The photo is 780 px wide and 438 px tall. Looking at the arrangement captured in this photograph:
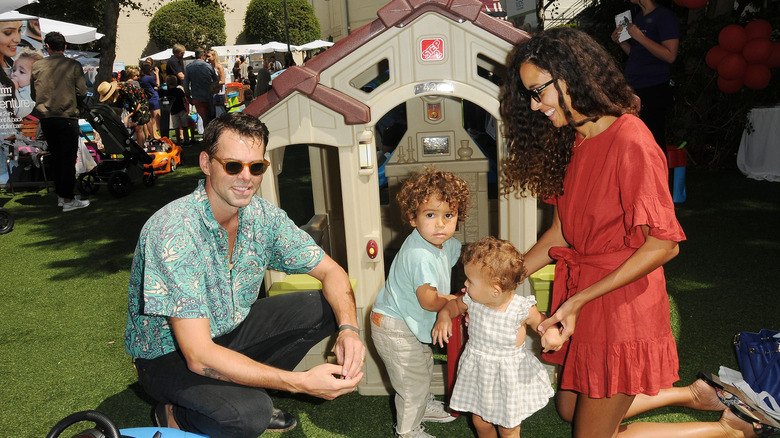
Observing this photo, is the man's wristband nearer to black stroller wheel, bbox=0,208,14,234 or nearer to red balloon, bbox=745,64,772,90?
black stroller wheel, bbox=0,208,14,234

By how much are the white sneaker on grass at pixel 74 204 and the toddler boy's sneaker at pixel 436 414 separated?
6.89 m

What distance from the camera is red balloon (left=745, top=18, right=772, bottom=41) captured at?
720 centimetres

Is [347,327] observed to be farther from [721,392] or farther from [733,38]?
[733,38]

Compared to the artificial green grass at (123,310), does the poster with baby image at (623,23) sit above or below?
above

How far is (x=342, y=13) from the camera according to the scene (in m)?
10.0

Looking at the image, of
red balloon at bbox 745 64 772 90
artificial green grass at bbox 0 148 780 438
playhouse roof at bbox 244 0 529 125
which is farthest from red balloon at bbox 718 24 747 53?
playhouse roof at bbox 244 0 529 125

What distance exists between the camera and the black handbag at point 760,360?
3002 mm

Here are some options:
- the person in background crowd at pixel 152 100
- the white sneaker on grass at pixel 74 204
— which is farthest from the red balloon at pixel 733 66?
the person in background crowd at pixel 152 100

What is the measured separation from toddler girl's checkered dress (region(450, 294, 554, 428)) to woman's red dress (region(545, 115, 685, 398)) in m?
0.21

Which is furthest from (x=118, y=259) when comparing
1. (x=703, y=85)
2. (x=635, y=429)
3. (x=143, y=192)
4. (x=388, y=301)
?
(x=703, y=85)

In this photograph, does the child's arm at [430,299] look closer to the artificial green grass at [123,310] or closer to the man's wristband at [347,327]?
the man's wristband at [347,327]

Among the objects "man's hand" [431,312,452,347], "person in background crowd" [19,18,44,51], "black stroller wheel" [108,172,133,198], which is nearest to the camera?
"man's hand" [431,312,452,347]

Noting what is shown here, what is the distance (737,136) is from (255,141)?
7.92 meters

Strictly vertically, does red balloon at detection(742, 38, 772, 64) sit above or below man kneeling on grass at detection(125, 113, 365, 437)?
above
